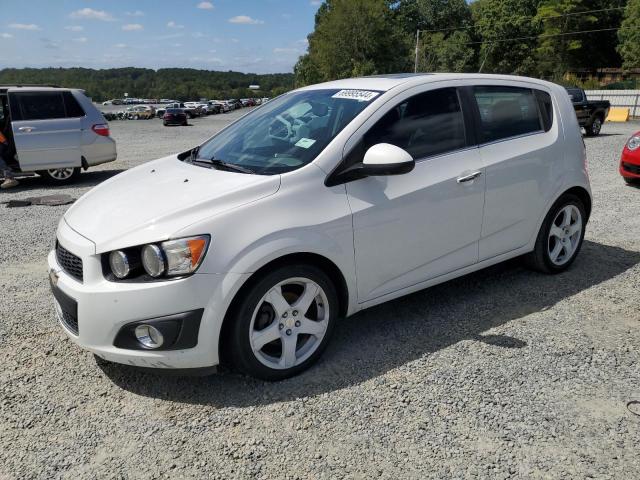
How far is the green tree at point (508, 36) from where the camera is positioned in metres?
68.8

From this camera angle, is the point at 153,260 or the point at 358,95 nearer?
the point at 153,260

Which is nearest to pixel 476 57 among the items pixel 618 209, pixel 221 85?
pixel 618 209

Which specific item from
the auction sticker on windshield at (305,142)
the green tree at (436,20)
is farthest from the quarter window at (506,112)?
the green tree at (436,20)

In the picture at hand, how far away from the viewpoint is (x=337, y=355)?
3.44 meters

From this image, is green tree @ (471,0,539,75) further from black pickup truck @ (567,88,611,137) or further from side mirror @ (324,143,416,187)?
side mirror @ (324,143,416,187)

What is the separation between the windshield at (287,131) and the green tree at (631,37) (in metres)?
55.4

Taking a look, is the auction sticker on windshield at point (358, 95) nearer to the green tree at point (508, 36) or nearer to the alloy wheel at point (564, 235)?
the alloy wheel at point (564, 235)

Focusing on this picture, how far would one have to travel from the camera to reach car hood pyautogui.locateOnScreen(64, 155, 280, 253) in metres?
2.81

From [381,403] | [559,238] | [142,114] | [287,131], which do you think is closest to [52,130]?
[287,131]

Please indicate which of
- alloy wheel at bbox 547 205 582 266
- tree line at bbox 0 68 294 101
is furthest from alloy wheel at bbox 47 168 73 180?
tree line at bbox 0 68 294 101

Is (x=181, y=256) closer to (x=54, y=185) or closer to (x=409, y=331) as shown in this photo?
(x=409, y=331)

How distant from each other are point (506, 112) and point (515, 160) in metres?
0.42

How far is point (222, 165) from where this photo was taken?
3535mm

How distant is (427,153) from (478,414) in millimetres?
1718
